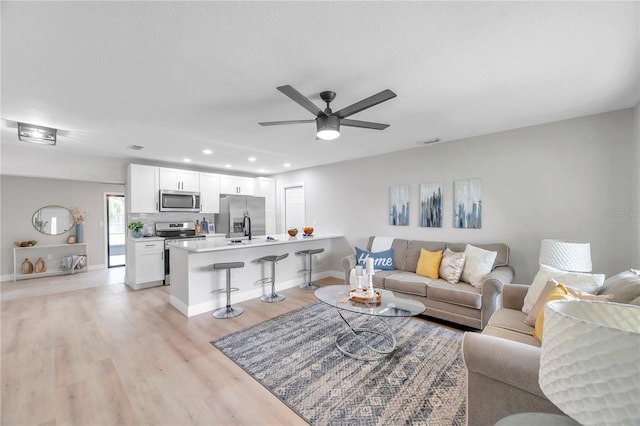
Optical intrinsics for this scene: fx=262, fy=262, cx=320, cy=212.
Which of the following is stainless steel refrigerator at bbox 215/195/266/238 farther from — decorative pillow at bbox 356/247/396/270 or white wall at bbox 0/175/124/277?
white wall at bbox 0/175/124/277

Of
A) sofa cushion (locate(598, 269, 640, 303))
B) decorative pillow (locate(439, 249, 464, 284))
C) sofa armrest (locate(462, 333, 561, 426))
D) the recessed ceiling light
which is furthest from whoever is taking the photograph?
the recessed ceiling light

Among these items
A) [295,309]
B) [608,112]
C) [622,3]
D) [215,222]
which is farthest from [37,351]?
[608,112]

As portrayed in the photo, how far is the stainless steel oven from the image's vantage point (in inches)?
198

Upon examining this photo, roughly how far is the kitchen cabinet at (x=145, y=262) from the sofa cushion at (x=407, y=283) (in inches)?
164

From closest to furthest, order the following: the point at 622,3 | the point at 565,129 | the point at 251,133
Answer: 1. the point at 622,3
2. the point at 565,129
3. the point at 251,133

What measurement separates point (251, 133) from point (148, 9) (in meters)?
2.15

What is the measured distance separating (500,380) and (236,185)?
6138 mm

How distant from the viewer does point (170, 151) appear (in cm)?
464

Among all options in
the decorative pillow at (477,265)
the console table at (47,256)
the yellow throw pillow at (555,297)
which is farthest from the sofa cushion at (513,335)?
the console table at (47,256)

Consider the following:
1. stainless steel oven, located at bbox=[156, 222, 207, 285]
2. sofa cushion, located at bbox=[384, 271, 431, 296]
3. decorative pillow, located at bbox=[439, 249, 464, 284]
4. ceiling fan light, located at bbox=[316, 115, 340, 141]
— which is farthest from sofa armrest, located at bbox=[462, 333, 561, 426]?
stainless steel oven, located at bbox=[156, 222, 207, 285]

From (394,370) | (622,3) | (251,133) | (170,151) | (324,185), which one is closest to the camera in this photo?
(622,3)

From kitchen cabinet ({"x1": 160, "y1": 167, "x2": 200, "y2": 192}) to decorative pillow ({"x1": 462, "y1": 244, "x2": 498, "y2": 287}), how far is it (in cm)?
537

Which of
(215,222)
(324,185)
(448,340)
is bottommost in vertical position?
(448,340)

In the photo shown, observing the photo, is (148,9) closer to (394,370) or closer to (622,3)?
(622,3)
